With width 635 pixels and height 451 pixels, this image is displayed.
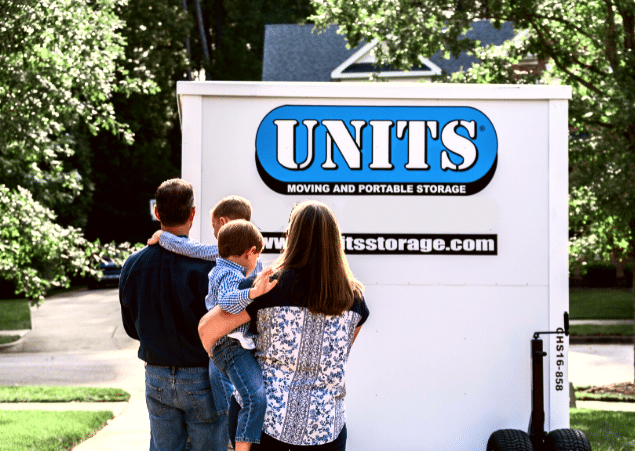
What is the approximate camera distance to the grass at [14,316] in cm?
2075

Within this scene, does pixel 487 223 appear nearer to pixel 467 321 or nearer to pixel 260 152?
pixel 467 321

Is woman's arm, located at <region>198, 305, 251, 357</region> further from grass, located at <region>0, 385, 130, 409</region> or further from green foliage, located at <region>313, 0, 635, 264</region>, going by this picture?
green foliage, located at <region>313, 0, 635, 264</region>

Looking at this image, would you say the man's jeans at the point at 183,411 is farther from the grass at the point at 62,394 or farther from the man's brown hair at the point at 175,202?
the grass at the point at 62,394

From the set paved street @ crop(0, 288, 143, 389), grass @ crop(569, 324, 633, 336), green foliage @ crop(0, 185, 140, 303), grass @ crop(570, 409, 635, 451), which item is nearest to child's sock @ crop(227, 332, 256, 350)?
grass @ crop(570, 409, 635, 451)

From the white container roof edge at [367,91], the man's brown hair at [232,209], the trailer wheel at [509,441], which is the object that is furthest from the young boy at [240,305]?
the trailer wheel at [509,441]

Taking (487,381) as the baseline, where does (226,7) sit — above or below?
above

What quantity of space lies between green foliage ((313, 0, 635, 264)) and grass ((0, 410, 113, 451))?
6.51 metres

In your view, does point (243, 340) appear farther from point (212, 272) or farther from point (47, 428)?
point (47, 428)

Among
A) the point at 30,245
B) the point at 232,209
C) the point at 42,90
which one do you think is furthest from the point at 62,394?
the point at 232,209

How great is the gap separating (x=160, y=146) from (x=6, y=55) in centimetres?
2897

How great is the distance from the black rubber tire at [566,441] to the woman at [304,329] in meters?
1.65

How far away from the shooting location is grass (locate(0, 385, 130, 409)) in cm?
999

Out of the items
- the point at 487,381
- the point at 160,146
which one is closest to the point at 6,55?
the point at 487,381

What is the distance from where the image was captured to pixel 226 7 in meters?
45.9
